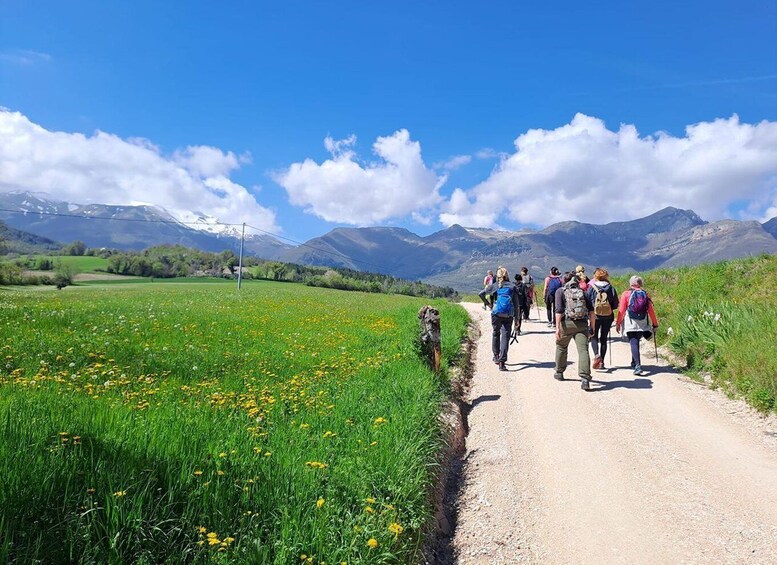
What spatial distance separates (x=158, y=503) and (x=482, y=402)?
7436 mm

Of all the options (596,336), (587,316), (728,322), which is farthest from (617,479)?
(728,322)

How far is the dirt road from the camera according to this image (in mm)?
4617

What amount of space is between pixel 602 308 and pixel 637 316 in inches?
33.5

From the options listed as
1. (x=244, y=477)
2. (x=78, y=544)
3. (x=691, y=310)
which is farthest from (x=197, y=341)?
(x=691, y=310)

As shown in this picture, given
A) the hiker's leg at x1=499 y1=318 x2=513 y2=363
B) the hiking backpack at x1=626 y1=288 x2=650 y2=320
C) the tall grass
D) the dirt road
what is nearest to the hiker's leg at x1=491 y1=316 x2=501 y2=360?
the hiker's leg at x1=499 y1=318 x2=513 y2=363

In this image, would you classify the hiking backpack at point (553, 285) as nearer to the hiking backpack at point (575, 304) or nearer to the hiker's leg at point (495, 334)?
the hiker's leg at point (495, 334)

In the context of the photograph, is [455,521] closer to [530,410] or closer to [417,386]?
[417,386]

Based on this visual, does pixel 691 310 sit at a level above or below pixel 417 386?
above

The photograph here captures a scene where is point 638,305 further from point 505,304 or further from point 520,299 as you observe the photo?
point 520,299

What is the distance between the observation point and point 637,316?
11.5 metres

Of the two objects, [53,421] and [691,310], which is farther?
[691,310]

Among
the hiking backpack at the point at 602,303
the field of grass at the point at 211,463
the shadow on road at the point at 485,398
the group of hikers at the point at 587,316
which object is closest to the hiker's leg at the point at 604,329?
the group of hikers at the point at 587,316

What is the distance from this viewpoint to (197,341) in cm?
1291

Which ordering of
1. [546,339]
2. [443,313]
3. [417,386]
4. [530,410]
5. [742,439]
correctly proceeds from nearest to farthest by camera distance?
[742,439], [417,386], [530,410], [546,339], [443,313]
